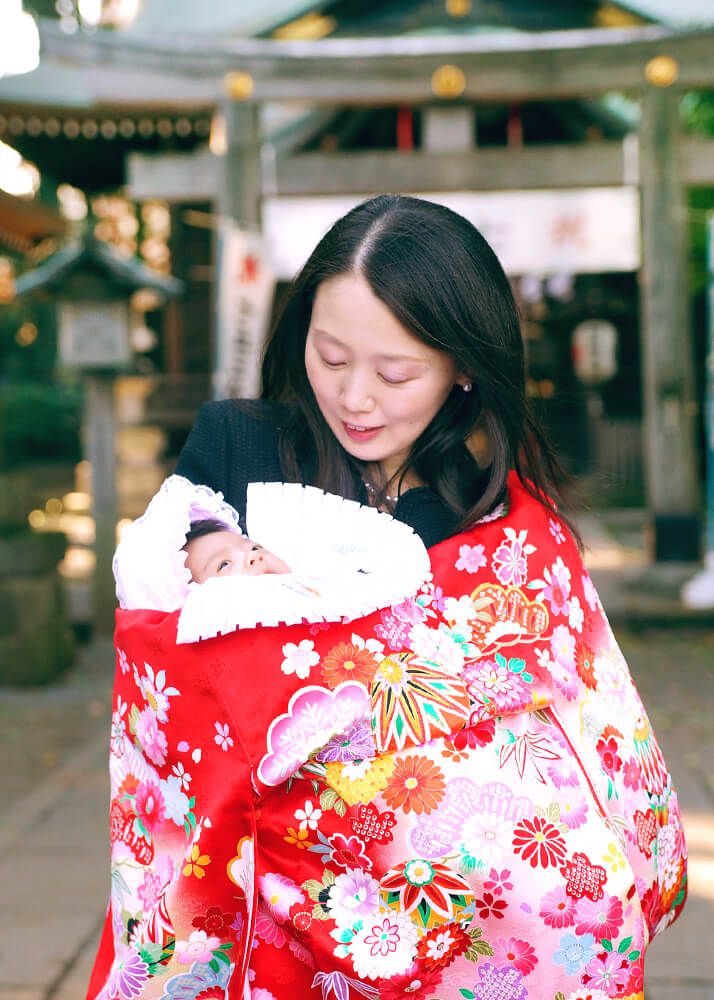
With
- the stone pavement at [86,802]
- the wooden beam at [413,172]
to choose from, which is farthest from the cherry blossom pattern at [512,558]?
the wooden beam at [413,172]

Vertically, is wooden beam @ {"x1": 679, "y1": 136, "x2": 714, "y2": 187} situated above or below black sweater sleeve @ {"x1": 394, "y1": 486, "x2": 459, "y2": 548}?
above

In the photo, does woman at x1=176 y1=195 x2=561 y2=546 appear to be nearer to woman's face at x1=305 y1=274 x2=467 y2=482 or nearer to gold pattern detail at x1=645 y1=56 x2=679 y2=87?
woman's face at x1=305 y1=274 x2=467 y2=482

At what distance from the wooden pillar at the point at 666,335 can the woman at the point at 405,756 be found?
6.30 meters

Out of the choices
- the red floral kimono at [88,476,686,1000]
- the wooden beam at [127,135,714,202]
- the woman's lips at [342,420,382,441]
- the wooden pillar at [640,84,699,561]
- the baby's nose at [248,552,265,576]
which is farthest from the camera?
the wooden beam at [127,135,714,202]

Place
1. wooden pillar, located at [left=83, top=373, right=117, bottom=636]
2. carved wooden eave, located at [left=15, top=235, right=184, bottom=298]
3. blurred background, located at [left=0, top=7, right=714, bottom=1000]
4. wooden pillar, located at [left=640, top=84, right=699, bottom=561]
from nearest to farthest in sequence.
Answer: blurred background, located at [left=0, top=7, right=714, bottom=1000]
carved wooden eave, located at [left=15, top=235, right=184, bottom=298]
wooden pillar, located at [left=83, top=373, right=117, bottom=636]
wooden pillar, located at [left=640, top=84, right=699, bottom=561]

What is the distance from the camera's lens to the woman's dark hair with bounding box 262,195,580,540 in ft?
5.25

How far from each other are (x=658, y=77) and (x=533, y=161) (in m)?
1.01

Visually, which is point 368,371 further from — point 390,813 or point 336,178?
point 336,178

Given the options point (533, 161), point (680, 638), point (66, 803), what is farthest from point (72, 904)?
point (533, 161)

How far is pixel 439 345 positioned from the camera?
162cm

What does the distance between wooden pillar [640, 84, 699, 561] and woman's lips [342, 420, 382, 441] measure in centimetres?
641

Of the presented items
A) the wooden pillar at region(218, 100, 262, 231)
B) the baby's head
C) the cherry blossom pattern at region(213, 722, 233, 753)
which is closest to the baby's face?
the baby's head

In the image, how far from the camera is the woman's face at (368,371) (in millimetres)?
1585

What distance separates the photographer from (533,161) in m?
7.75
